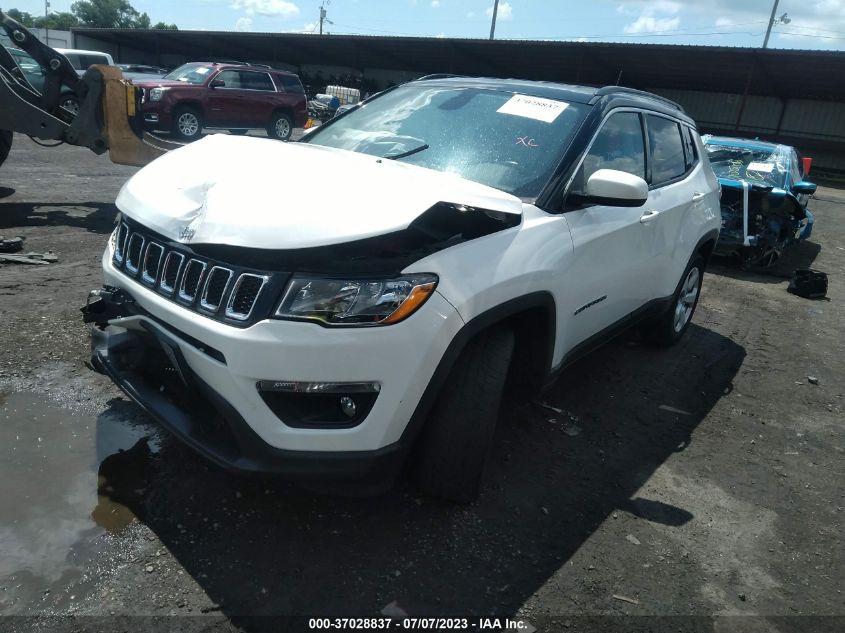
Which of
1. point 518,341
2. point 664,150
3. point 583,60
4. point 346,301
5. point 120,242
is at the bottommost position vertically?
point 518,341

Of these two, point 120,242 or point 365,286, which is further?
point 120,242

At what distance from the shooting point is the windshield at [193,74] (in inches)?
653

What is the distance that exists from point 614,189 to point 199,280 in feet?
6.17

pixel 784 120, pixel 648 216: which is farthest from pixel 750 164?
pixel 784 120

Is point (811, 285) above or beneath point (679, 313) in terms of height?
beneath

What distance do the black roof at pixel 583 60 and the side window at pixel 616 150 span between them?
798 inches

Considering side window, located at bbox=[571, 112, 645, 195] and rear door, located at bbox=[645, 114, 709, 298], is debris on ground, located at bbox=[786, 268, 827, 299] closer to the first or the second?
rear door, located at bbox=[645, 114, 709, 298]

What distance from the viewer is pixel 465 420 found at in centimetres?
263

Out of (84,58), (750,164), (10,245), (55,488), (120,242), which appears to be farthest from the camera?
(84,58)

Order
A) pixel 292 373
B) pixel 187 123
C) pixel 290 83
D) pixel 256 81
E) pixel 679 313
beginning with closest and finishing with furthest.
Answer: pixel 292 373
pixel 679 313
pixel 187 123
pixel 256 81
pixel 290 83

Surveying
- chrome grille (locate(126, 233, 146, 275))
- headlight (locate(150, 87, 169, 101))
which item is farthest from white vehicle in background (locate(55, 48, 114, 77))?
chrome grille (locate(126, 233, 146, 275))

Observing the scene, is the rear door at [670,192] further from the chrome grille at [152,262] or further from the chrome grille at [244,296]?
the chrome grille at [152,262]

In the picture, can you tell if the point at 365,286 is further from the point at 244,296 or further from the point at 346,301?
the point at 244,296

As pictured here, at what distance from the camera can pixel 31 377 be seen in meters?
3.64
